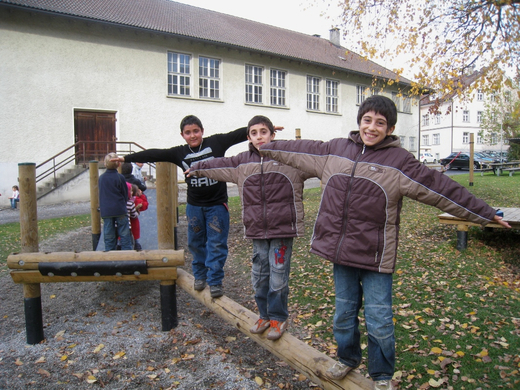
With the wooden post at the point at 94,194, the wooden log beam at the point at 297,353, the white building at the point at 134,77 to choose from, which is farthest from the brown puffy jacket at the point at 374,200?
the white building at the point at 134,77

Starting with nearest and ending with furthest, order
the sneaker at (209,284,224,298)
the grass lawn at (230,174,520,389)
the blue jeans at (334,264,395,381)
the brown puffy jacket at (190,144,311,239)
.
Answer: the blue jeans at (334,264,395,381), the brown puffy jacket at (190,144,311,239), the grass lawn at (230,174,520,389), the sneaker at (209,284,224,298)

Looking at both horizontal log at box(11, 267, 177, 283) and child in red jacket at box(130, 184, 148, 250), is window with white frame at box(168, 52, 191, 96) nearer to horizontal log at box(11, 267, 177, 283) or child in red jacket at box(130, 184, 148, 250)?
child in red jacket at box(130, 184, 148, 250)

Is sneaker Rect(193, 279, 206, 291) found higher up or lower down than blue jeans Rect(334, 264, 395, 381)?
lower down

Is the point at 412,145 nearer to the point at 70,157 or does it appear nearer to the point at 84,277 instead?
the point at 70,157

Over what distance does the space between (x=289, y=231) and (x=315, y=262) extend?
12.4 ft

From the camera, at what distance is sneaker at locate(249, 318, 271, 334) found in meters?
3.38

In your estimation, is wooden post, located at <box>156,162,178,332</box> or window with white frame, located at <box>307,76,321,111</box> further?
window with white frame, located at <box>307,76,321,111</box>

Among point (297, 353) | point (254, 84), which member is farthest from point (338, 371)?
point (254, 84)

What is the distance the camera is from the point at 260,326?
340cm

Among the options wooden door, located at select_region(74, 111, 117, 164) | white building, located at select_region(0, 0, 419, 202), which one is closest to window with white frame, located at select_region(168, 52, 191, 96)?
white building, located at select_region(0, 0, 419, 202)

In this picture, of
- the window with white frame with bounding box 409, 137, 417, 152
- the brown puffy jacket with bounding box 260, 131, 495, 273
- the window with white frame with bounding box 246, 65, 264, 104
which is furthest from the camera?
the window with white frame with bounding box 409, 137, 417, 152

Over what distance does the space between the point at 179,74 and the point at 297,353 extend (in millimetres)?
18869

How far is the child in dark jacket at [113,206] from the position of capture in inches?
227

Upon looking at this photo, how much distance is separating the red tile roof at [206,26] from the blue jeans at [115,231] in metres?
10.8
